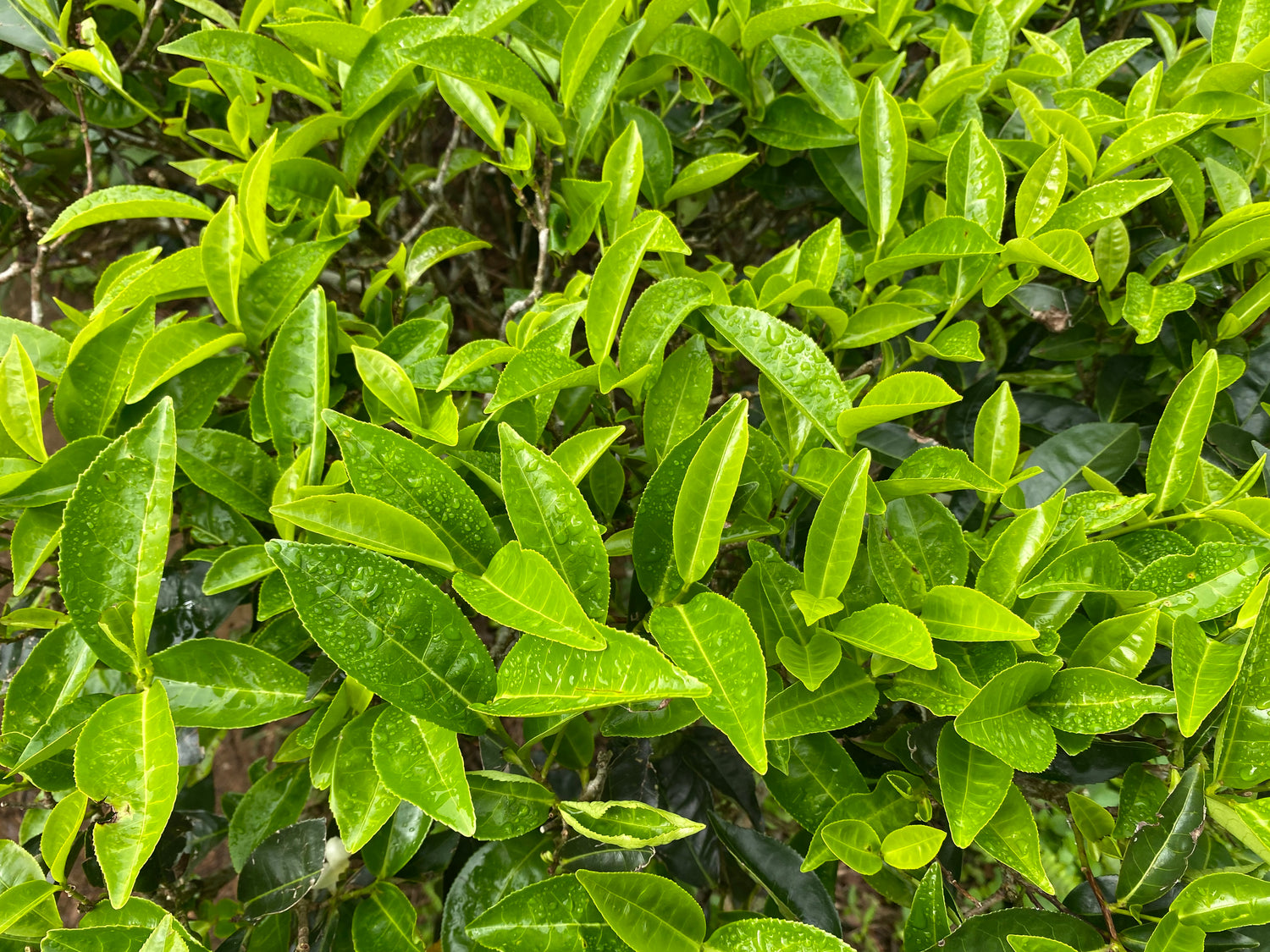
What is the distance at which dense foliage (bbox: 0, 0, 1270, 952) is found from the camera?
83cm

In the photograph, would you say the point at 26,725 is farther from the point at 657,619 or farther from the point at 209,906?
the point at 657,619

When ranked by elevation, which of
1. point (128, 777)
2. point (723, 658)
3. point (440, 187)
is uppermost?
point (440, 187)

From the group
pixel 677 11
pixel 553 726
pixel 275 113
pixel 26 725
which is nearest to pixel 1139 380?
pixel 677 11

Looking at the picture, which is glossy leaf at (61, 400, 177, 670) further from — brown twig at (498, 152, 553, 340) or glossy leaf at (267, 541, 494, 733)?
brown twig at (498, 152, 553, 340)

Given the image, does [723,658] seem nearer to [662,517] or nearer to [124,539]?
[662,517]

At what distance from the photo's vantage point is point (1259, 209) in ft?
3.70

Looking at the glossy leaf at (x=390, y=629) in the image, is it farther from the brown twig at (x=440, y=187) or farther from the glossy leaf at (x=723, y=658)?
the brown twig at (x=440, y=187)

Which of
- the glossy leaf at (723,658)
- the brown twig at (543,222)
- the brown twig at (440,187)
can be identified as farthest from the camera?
the brown twig at (440,187)

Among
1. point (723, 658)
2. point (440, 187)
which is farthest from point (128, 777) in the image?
point (440, 187)

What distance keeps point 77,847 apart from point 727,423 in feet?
3.86

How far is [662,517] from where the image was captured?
3.01ft

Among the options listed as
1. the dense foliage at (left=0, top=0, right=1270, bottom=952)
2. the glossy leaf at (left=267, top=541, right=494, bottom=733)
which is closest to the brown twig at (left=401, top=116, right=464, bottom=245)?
the dense foliage at (left=0, top=0, right=1270, bottom=952)

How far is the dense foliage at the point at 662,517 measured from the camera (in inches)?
32.8

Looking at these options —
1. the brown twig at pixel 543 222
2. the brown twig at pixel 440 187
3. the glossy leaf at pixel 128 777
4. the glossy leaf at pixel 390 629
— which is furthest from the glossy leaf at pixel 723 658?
the brown twig at pixel 440 187
